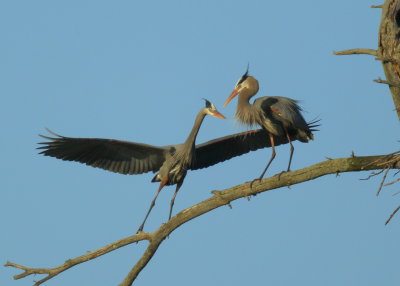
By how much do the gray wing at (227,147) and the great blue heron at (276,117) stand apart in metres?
0.78

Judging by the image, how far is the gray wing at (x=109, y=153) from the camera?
946 centimetres

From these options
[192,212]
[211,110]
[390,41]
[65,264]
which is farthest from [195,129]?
[390,41]

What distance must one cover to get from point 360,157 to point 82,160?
191 inches

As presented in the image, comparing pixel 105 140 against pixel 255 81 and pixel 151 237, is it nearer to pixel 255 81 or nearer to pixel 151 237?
pixel 255 81

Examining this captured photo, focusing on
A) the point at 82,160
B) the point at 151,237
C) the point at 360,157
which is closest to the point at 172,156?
the point at 82,160

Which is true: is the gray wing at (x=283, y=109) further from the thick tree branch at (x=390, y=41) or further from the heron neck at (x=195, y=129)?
the thick tree branch at (x=390, y=41)

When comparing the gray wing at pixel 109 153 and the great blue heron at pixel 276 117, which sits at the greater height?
the gray wing at pixel 109 153

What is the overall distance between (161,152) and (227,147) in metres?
1.02

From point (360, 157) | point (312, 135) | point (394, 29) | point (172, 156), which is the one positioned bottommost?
point (360, 157)

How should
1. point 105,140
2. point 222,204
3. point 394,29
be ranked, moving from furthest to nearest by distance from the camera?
1. point 105,140
2. point 222,204
3. point 394,29

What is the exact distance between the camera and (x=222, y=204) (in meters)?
6.73

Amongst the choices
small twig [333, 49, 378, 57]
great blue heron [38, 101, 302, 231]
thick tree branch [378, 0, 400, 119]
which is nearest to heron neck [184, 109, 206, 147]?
great blue heron [38, 101, 302, 231]

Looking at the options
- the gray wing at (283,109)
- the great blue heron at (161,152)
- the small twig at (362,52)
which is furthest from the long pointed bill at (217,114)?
the small twig at (362,52)

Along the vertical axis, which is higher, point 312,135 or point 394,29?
point 312,135
